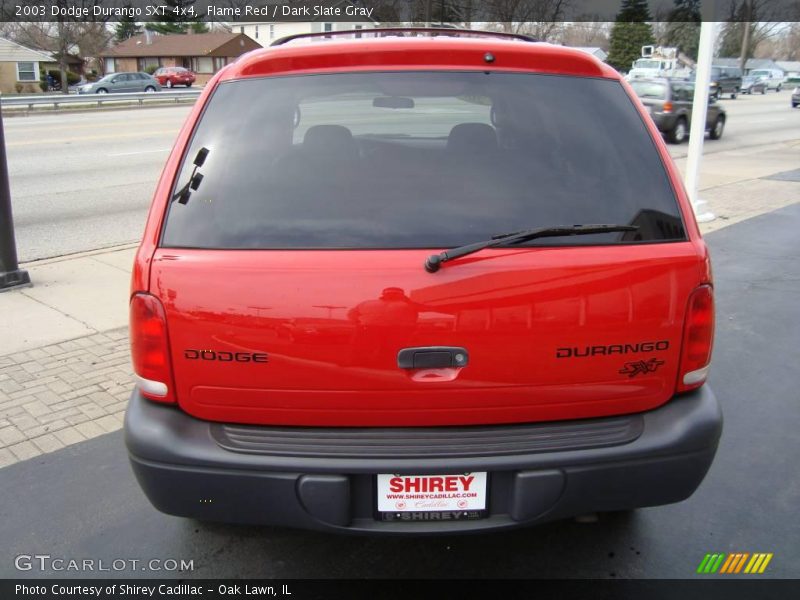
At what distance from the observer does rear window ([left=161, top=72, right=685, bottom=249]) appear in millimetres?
2352

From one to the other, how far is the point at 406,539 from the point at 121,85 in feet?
146

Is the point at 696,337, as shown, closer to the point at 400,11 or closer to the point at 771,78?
the point at 400,11

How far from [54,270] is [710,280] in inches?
239

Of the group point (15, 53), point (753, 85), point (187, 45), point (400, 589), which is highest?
point (187, 45)

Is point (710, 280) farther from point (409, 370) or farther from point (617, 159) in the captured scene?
point (409, 370)

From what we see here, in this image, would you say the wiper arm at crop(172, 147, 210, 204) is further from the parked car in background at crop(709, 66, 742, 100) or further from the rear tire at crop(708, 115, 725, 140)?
the parked car in background at crop(709, 66, 742, 100)

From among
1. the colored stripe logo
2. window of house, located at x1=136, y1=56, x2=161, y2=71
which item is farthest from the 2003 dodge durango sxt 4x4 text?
window of house, located at x1=136, y1=56, x2=161, y2=71

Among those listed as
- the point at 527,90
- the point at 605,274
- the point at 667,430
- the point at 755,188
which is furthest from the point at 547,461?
the point at 755,188

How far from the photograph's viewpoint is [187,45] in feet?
247

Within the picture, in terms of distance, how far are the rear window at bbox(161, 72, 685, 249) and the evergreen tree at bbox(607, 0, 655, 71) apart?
2478 inches

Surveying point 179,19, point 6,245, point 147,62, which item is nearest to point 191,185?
point 6,245

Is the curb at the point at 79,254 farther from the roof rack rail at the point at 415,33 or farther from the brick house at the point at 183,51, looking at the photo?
the brick house at the point at 183,51

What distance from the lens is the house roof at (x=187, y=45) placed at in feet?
240

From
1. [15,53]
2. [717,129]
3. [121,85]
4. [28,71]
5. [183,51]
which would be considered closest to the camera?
[717,129]
